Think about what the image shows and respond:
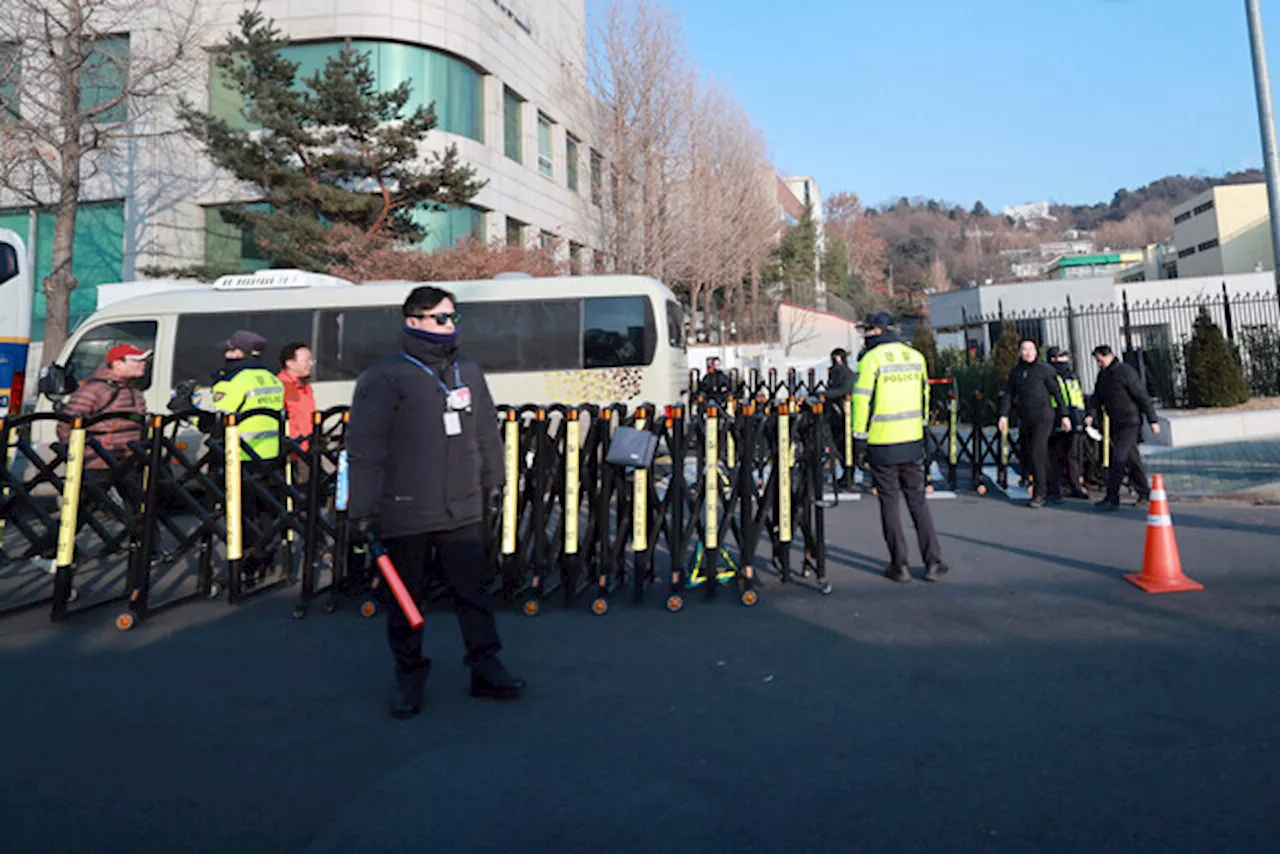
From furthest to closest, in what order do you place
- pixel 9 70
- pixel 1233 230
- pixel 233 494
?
pixel 1233 230 → pixel 9 70 → pixel 233 494

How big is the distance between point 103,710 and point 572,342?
10309 millimetres

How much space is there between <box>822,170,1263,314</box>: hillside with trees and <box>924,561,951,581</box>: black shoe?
5845 centimetres

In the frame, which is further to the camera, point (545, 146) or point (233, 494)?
point (545, 146)

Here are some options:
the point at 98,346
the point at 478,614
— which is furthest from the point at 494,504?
the point at 98,346

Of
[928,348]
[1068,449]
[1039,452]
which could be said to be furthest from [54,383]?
[928,348]

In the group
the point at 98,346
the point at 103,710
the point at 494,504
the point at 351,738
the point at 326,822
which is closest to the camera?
the point at 326,822

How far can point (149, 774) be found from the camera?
3346mm

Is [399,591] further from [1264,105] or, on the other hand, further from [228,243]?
[228,243]

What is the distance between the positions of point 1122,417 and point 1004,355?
10113 mm

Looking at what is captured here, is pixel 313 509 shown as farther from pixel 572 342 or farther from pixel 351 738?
pixel 572 342

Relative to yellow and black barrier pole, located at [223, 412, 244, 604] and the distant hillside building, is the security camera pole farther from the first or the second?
the distant hillside building

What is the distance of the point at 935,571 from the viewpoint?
623cm

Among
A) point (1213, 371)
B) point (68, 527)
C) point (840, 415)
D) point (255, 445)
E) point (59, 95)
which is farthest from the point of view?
point (59, 95)

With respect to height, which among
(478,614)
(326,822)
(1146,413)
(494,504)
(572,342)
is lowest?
(326,822)
